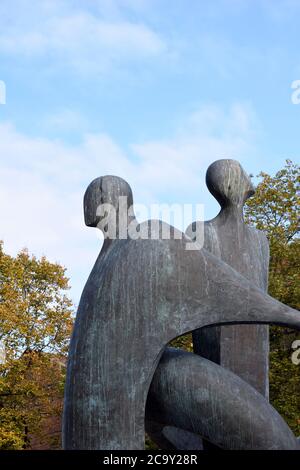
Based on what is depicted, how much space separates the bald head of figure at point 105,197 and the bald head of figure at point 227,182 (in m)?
0.88

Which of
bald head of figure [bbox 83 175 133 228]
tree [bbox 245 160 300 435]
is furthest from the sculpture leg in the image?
tree [bbox 245 160 300 435]

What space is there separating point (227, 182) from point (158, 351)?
1.70 m

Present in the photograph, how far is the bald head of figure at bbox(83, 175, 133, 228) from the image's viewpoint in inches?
181

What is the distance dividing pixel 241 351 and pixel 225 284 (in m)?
0.97

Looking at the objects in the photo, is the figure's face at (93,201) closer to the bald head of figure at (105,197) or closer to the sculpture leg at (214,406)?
the bald head of figure at (105,197)

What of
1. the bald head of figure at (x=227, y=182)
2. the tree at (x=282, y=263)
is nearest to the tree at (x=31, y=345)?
the tree at (x=282, y=263)

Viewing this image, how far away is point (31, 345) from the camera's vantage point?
21.3 m

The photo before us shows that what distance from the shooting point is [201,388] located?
423 centimetres

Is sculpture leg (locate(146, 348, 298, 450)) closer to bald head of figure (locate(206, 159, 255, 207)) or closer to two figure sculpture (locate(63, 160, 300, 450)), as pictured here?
two figure sculpture (locate(63, 160, 300, 450))

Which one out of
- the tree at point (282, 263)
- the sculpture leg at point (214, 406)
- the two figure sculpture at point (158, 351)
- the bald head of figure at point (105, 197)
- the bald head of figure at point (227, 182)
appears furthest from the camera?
the tree at point (282, 263)

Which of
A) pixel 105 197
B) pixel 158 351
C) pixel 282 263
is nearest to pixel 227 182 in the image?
pixel 105 197

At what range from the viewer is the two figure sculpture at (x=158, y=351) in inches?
160
